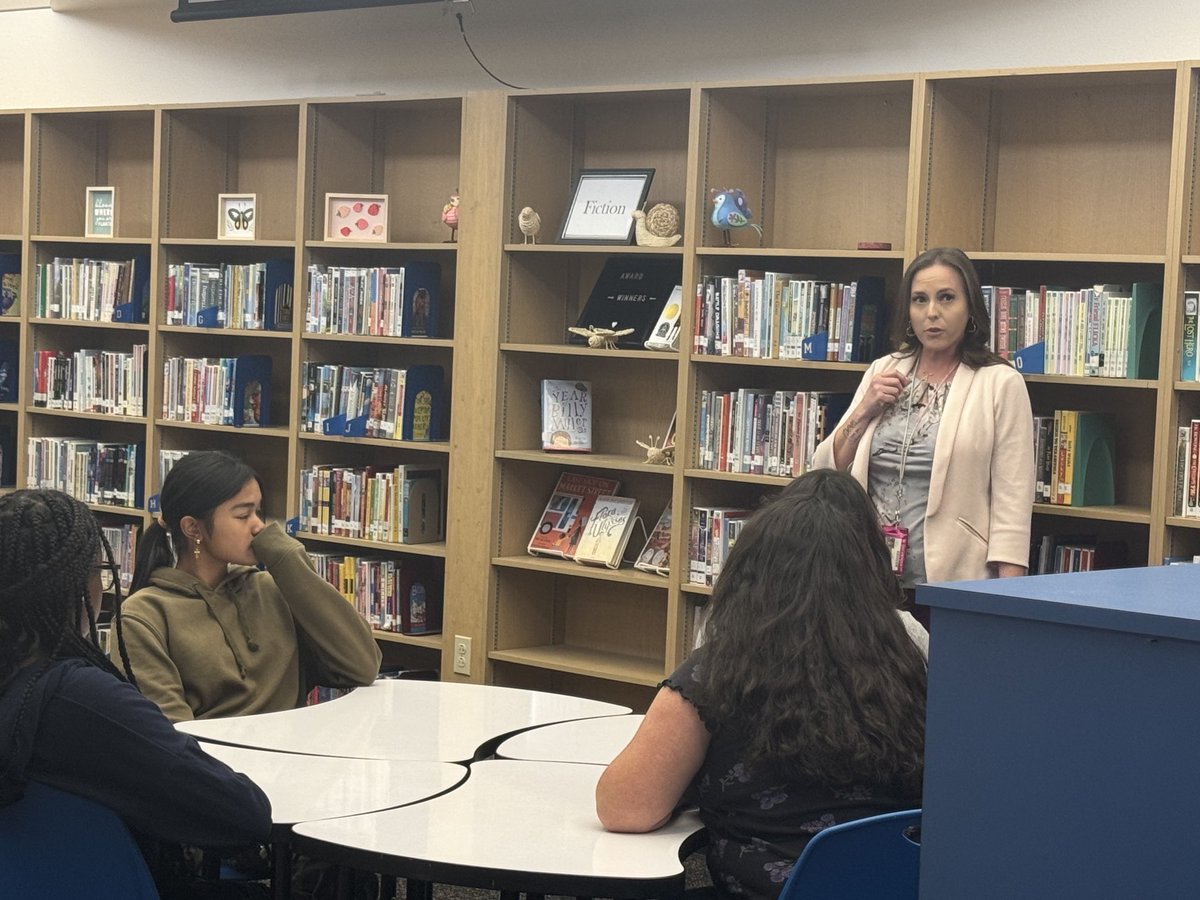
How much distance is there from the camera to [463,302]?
4645 millimetres

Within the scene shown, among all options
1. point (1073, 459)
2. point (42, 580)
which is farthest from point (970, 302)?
point (42, 580)

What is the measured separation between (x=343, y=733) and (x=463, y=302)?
2.31m

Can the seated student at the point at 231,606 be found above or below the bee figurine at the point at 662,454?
below

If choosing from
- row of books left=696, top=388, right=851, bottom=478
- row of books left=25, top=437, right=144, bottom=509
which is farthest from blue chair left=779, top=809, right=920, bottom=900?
row of books left=25, top=437, right=144, bottom=509

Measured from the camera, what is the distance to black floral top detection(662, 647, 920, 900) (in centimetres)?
190

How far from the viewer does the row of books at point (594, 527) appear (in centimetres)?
451

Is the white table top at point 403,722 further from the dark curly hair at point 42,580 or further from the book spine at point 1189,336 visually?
the book spine at point 1189,336

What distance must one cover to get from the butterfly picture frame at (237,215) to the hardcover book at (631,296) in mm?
1400

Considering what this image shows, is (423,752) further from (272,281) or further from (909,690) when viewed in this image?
(272,281)

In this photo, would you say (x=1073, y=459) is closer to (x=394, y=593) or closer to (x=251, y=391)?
(x=394, y=593)

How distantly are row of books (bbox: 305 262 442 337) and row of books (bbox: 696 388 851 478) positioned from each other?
1.12 meters

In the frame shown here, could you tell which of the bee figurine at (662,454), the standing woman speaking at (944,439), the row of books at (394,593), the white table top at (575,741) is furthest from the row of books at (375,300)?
the white table top at (575,741)

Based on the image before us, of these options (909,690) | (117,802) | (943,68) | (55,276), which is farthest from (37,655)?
(55,276)

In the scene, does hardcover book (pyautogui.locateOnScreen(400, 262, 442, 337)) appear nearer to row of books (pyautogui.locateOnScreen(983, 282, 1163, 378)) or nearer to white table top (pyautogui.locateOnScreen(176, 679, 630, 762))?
row of books (pyautogui.locateOnScreen(983, 282, 1163, 378))
